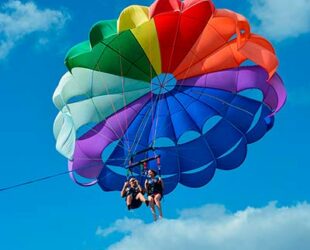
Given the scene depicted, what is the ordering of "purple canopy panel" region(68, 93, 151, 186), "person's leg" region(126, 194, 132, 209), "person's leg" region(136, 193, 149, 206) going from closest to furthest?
"person's leg" region(136, 193, 149, 206) < "person's leg" region(126, 194, 132, 209) < "purple canopy panel" region(68, 93, 151, 186)

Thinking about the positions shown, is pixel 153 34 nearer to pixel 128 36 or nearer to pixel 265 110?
pixel 128 36

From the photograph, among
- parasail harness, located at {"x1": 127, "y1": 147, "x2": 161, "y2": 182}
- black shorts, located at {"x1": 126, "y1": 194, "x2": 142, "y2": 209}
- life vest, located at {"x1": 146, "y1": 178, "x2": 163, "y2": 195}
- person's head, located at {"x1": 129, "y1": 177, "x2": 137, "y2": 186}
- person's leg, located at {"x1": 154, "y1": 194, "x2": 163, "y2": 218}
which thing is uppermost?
parasail harness, located at {"x1": 127, "y1": 147, "x2": 161, "y2": 182}

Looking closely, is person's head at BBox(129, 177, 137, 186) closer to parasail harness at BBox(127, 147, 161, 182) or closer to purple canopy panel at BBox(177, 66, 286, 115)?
parasail harness at BBox(127, 147, 161, 182)

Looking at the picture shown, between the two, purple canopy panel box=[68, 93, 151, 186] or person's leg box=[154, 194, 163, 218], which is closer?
person's leg box=[154, 194, 163, 218]

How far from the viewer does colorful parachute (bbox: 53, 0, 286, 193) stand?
19.1 m

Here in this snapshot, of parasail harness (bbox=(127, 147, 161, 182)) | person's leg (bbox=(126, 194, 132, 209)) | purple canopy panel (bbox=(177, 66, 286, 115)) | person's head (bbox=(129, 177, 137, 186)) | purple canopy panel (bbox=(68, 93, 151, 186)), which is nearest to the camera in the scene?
person's leg (bbox=(126, 194, 132, 209))

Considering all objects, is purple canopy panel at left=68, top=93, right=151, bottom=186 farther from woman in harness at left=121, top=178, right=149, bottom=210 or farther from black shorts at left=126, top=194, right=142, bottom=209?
black shorts at left=126, top=194, right=142, bottom=209

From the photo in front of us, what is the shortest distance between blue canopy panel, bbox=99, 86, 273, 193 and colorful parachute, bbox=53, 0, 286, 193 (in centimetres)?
2

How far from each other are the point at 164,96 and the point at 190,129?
899 millimetres

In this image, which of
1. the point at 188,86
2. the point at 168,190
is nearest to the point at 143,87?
the point at 188,86

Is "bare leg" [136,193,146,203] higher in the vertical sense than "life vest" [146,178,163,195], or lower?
lower

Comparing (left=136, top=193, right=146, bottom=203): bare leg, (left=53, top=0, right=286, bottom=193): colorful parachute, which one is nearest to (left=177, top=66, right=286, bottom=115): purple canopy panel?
(left=53, top=0, right=286, bottom=193): colorful parachute

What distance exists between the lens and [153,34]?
1936cm

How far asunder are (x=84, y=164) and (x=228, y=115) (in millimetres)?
3127
